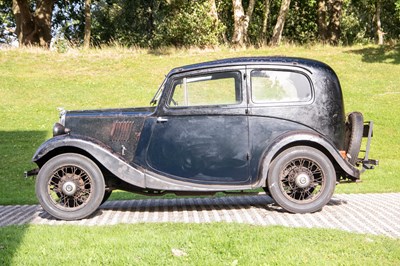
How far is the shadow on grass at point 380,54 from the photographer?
22.6 metres

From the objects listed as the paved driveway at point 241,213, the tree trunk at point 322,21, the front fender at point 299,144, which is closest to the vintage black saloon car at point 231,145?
the front fender at point 299,144

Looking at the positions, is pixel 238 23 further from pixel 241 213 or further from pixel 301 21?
pixel 241 213

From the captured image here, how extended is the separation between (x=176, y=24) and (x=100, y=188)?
72.0 ft

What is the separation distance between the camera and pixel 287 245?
14.8 ft

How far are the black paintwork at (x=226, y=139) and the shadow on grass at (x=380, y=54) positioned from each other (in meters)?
17.7

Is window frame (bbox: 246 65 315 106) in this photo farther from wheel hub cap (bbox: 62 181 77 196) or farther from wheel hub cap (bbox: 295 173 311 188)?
wheel hub cap (bbox: 62 181 77 196)

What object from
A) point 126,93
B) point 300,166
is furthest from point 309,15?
point 300,166

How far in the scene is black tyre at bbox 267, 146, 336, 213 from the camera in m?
6.02

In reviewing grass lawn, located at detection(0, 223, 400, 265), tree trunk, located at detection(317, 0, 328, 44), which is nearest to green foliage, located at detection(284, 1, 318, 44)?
tree trunk, located at detection(317, 0, 328, 44)

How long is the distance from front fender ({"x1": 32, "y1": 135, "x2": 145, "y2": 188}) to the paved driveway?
20.2 inches

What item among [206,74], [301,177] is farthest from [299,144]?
[206,74]

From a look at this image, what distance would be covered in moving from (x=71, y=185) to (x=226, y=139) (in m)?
2.02

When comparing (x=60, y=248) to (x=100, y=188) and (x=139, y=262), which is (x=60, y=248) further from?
(x=100, y=188)

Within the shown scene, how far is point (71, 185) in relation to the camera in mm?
6062
